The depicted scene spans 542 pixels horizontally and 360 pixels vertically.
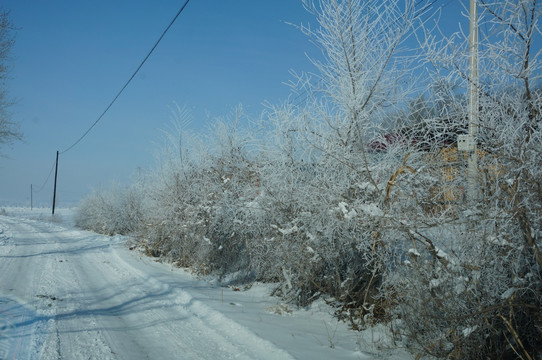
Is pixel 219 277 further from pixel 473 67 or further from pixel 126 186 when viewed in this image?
pixel 126 186

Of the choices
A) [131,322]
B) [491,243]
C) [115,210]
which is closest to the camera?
[491,243]

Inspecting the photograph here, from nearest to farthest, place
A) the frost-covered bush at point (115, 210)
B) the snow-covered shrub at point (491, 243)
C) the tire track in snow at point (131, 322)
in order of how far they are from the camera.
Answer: the snow-covered shrub at point (491, 243) < the tire track in snow at point (131, 322) < the frost-covered bush at point (115, 210)

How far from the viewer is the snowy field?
4.54 metres

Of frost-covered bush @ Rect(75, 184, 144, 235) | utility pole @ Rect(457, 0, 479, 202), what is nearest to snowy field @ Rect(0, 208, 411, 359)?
utility pole @ Rect(457, 0, 479, 202)

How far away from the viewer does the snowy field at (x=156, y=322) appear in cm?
454

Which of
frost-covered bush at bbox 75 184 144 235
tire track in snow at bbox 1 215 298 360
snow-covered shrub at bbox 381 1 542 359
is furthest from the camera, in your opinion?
frost-covered bush at bbox 75 184 144 235

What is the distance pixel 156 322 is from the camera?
229 inches

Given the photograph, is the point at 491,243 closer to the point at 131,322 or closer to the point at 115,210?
the point at 131,322

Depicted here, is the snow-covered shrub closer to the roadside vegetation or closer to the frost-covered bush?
the roadside vegetation

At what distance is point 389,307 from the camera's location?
483 centimetres

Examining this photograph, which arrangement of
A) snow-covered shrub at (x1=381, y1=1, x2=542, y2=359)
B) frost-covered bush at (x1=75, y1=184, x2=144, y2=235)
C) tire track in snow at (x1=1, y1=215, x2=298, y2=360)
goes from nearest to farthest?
snow-covered shrub at (x1=381, y1=1, x2=542, y2=359)
tire track in snow at (x1=1, y1=215, x2=298, y2=360)
frost-covered bush at (x1=75, y1=184, x2=144, y2=235)

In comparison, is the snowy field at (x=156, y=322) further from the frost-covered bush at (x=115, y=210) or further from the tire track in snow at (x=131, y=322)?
the frost-covered bush at (x=115, y=210)

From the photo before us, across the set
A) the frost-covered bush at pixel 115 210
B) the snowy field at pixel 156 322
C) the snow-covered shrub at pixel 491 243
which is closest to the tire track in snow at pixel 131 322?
the snowy field at pixel 156 322

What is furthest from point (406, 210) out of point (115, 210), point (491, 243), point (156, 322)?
point (115, 210)
